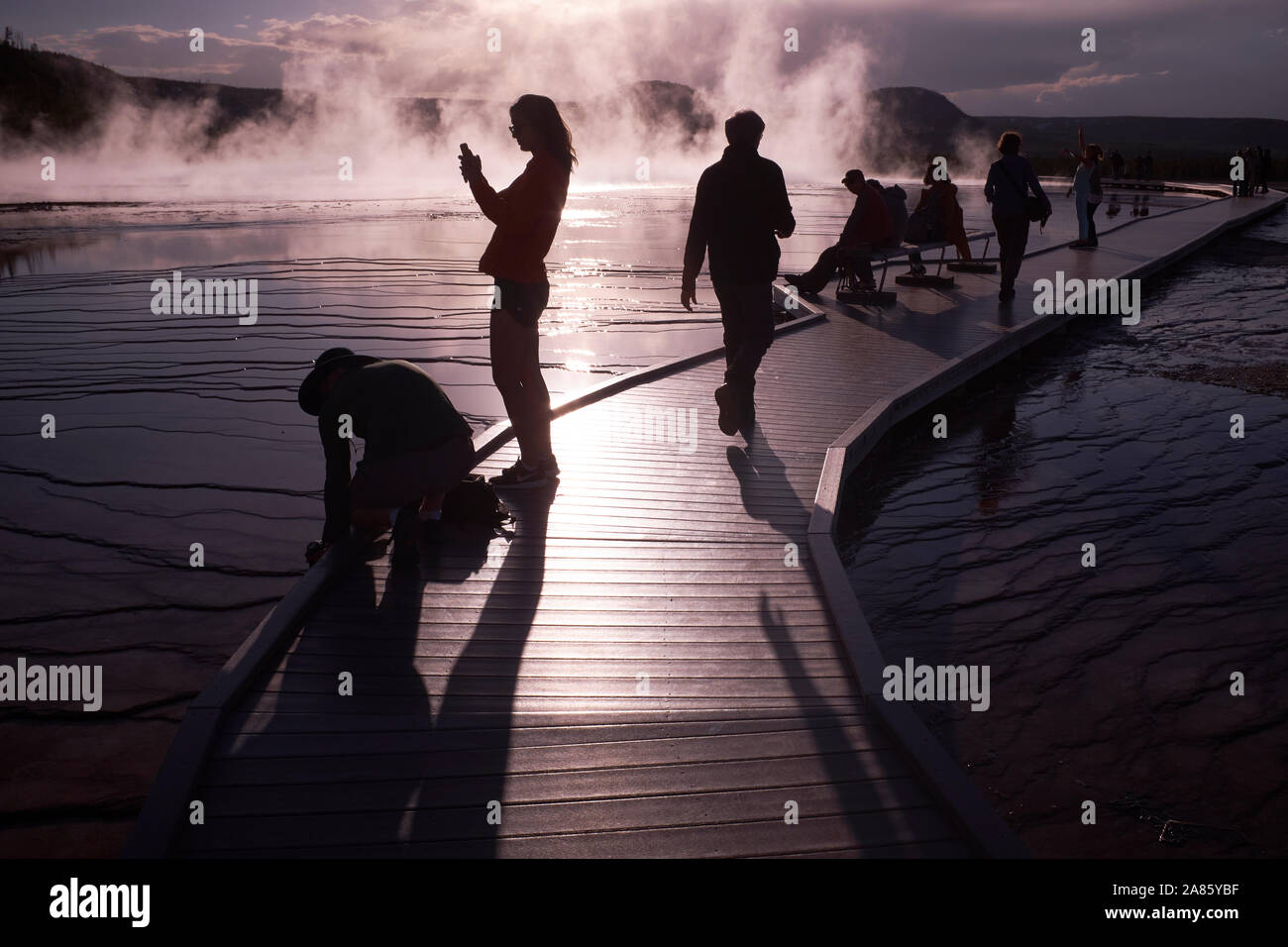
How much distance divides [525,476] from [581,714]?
101 inches

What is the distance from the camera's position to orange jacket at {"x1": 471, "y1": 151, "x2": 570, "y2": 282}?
5.14 metres

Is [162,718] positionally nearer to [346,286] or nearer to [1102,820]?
[1102,820]

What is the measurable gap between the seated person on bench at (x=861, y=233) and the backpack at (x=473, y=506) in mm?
8549

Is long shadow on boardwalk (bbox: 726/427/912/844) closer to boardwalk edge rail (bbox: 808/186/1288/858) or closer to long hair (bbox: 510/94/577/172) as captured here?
boardwalk edge rail (bbox: 808/186/1288/858)

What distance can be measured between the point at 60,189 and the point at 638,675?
4582 centimetres

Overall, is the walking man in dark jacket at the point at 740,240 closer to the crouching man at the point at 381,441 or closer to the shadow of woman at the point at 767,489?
the shadow of woman at the point at 767,489

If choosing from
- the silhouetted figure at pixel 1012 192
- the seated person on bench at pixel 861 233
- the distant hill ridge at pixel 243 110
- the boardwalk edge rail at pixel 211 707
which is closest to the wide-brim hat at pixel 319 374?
the boardwalk edge rail at pixel 211 707

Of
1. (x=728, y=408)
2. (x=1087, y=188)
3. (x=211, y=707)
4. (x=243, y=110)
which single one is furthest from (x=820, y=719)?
(x=243, y=110)

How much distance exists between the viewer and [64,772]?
4.19m

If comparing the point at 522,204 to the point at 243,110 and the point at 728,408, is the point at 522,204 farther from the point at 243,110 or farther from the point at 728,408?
the point at 243,110

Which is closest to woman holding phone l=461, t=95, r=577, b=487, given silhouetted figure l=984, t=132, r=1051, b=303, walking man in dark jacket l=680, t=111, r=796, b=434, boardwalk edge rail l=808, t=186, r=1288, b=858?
walking man in dark jacket l=680, t=111, r=796, b=434

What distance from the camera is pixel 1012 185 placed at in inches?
440

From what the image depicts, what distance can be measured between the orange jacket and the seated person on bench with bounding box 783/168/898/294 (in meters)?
8.05

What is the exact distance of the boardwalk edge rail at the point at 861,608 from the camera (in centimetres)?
288
